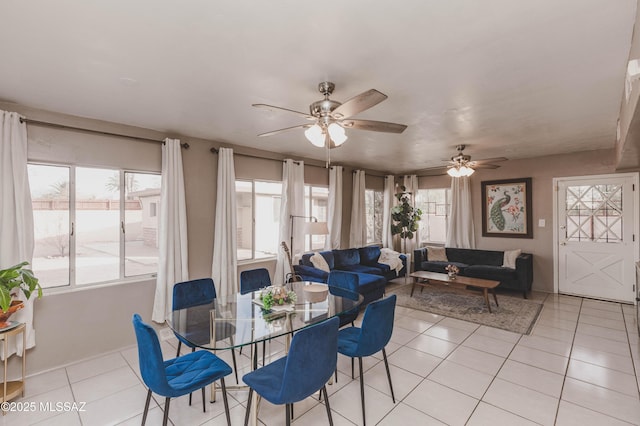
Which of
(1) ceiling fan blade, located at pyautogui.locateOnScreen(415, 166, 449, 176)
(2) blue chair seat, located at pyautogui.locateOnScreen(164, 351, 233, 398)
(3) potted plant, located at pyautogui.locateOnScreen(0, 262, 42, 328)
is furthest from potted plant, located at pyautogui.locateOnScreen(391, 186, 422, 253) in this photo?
(3) potted plant, located at pyautogui.locateOnScreen(0, 262, 42, 328)

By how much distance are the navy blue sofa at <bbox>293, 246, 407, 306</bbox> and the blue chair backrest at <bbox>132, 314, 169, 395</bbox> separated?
2.97 metres

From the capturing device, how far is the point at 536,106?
296cm

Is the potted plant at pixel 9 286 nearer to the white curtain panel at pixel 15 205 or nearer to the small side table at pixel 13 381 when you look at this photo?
the small side table at pixel 13 381

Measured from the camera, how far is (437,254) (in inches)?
253

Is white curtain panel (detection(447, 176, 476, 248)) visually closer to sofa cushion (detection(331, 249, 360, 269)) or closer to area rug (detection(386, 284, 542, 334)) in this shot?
area rug (detection(386, 284, 542, 334))

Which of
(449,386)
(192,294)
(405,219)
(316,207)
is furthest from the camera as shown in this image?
(405,219)

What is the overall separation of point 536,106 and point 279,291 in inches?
125

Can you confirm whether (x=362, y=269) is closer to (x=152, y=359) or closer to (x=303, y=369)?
(x=303, y=369)

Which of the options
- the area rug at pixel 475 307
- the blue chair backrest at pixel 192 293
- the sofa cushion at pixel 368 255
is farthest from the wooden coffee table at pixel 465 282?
the blue chair backrest at pixel 192 293

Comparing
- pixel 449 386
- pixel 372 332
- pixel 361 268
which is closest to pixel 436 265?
pixel 361 268

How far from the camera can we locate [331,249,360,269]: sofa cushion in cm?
560

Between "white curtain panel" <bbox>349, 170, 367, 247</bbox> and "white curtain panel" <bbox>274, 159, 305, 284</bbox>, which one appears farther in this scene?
"white curtain panel" <bbox>349, 170, 367, 247</bbox>

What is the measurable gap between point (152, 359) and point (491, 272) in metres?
5.53

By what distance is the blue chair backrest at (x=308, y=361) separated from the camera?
168 cm
